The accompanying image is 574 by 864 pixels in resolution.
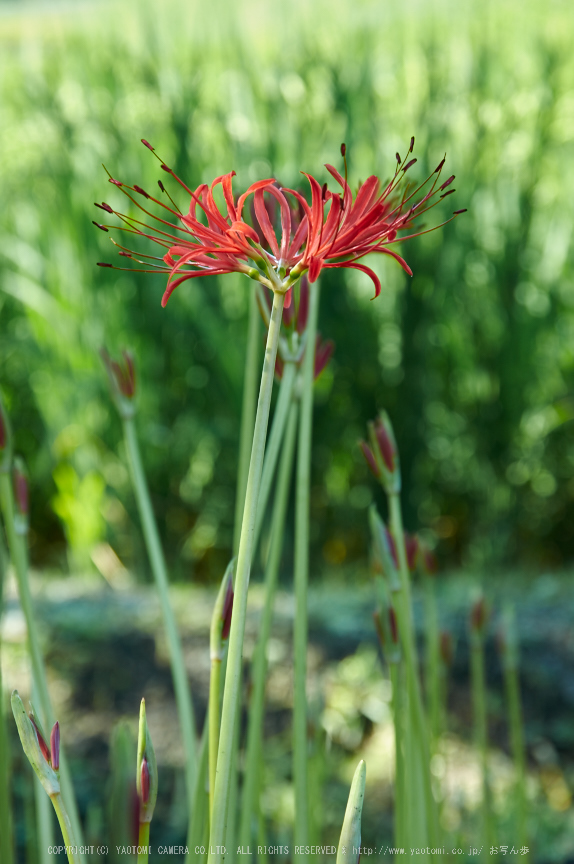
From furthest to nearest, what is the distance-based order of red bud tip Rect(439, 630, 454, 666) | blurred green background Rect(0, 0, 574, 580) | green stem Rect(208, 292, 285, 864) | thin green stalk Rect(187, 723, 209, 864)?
blurred green background Rect(0, 0, 574, 580), red bud tip Rect(439, 630, 454, 666), thin green stalk Rect(187, 723, 209, 864), green stem Rect(208, 292, 285, 864)

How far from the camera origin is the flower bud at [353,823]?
0.99 ft

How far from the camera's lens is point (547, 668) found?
4.15 ft

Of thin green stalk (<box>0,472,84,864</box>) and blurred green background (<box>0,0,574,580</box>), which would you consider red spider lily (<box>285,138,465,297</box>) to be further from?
blurred green background (<box>0,0,574,580</box>)

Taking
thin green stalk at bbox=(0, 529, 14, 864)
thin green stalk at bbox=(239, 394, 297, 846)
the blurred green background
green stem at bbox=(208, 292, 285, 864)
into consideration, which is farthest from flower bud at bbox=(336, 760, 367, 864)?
the blurred green background

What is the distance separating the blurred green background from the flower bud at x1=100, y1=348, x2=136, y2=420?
87cm

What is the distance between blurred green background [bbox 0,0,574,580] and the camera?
1469 mm

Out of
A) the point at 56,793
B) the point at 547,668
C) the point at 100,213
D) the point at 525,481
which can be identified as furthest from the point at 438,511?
the point at 56,793

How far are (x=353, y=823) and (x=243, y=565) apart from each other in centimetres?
12

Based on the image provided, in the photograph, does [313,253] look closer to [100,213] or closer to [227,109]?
[100,213]

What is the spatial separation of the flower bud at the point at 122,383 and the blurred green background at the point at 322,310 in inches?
34.2

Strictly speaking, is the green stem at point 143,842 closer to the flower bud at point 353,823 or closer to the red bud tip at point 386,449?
the flower bud at point 353,823

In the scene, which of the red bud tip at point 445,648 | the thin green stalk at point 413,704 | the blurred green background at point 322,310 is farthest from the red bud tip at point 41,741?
the blurred green background at point 322,310

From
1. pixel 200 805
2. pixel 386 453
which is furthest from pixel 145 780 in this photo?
pixel 386 453

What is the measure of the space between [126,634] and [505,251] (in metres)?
0.97
